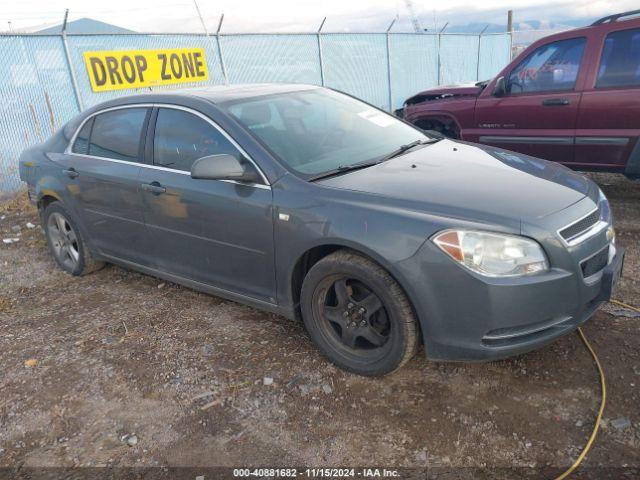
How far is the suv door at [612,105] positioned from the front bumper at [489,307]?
3.24 m

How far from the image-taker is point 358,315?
9.76 ft


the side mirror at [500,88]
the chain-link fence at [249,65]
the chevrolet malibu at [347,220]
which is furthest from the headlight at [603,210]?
the chain-link fence at [249,65]

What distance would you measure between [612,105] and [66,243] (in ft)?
18.1

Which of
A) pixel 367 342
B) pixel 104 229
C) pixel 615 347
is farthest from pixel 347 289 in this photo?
pixel 104 229

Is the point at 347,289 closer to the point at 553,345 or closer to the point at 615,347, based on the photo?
the point at 553,345

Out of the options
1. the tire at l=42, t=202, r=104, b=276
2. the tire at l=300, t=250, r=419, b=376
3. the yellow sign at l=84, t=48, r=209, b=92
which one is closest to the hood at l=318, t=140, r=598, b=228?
the tire at l=300, t=250, r=419, b=376

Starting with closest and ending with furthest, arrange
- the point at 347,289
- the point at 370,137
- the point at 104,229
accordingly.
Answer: the point at 347,289 → the point at 370,137 → the point at 104,229

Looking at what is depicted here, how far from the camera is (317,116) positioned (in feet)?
12.3

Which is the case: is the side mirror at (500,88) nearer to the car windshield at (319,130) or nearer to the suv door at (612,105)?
the suv door at (612,105)

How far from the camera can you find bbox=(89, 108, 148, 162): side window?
13.0 feet

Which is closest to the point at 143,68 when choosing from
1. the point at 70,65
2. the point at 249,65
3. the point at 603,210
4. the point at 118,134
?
the point at 70,65

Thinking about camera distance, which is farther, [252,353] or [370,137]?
[370,137]

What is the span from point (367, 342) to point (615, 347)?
4.83ft

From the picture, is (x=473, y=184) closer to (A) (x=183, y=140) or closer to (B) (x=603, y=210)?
(B) (x=603, y=210)
